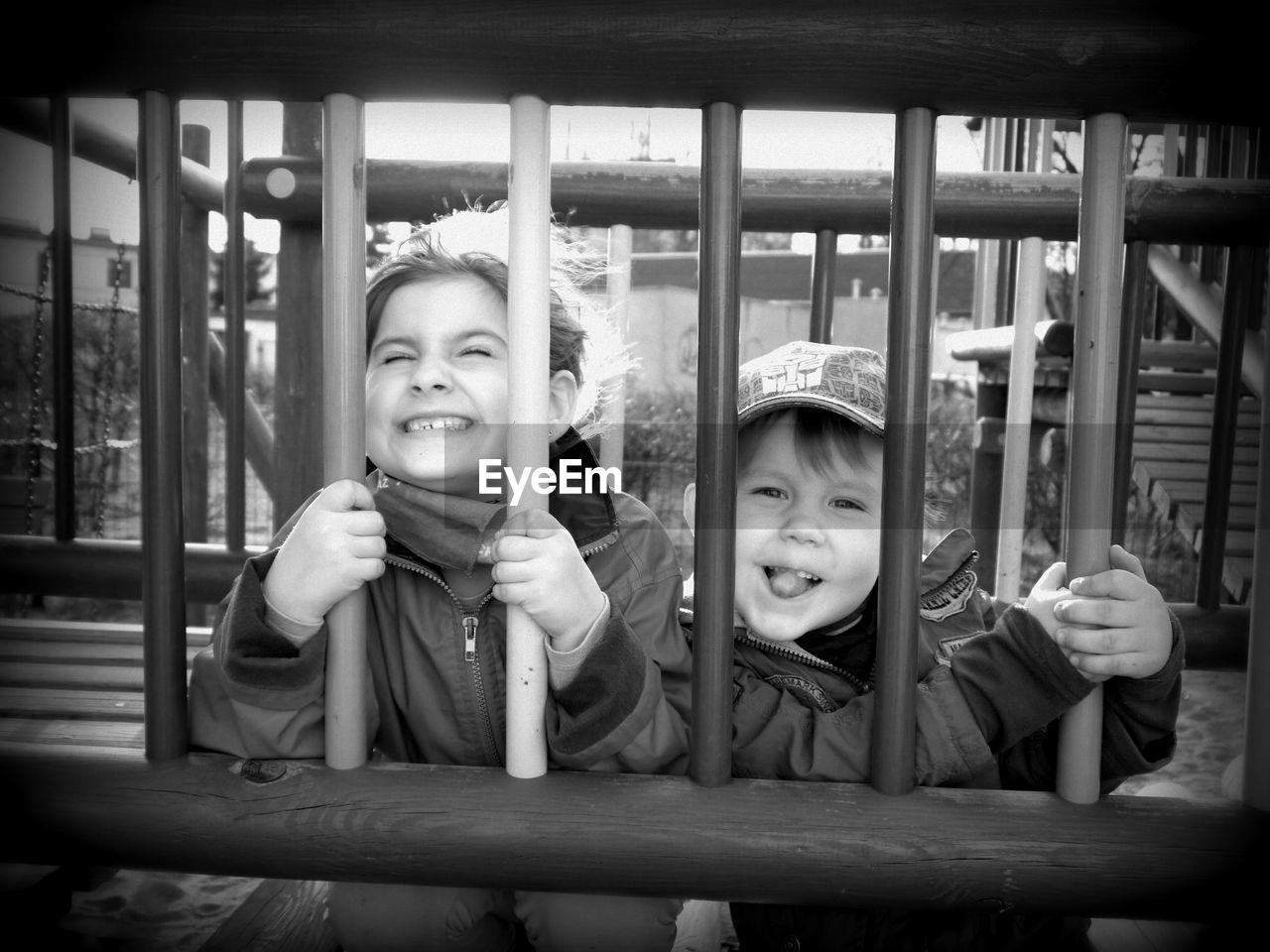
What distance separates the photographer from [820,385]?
1187 millimetres

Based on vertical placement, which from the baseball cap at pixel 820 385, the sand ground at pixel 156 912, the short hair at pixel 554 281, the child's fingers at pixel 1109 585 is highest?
the short hair at pixel 554 281

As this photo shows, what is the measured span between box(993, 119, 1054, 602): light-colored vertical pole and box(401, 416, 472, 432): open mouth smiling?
965 millimetres

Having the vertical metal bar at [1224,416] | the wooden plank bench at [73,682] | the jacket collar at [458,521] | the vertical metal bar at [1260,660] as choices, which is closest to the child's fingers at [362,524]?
the jacket collar at [458,521]

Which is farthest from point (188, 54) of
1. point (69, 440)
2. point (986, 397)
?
point (986, 397)

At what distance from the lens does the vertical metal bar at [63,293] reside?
6.21 ft

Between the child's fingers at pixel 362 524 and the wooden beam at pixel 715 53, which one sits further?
the child's fingers at pixel 362 524

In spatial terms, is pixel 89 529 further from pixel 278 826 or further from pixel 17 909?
pixel 278 826

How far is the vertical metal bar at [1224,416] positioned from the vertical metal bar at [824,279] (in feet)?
2.07

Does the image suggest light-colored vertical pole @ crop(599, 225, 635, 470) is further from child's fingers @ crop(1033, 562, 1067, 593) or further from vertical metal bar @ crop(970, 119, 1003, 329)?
vertical metal bar @ crop(970, 119, 1003, 329)

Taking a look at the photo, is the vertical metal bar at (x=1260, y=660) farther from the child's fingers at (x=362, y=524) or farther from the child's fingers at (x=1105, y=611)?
the child's fingers at (x=362, y=524)

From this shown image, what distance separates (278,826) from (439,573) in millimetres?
375

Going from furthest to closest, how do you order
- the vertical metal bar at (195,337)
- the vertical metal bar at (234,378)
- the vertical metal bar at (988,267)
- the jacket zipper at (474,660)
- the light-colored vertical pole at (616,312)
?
1. the vertical metal bar at (988,267)
2. the vertical metal bar at (195,337)
3. the vertical metal bar at (234,378)
4. the light-colored vertical pole at (616,312)
5. the jacket zipper at (474,660)

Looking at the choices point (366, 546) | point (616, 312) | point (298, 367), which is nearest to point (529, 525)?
point (366, 546)

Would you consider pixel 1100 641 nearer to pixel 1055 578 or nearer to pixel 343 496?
pixel 1055 578
